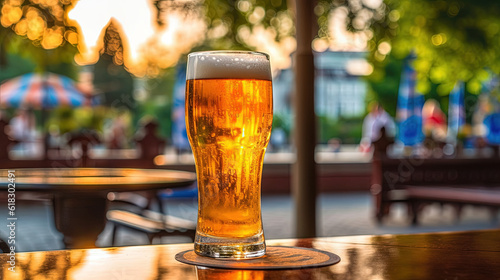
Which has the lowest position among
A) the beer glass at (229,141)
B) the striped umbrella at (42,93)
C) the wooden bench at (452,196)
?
the wooden bench at (452,196)

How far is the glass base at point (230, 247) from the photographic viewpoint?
3.04 feet

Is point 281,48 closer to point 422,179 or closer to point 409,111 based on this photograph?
point 422,179

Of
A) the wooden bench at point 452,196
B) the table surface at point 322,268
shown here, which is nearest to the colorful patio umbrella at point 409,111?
the wooden bench at point 452,196

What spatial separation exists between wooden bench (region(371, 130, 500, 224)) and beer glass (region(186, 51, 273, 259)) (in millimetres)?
7229

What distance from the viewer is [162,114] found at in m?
27.0

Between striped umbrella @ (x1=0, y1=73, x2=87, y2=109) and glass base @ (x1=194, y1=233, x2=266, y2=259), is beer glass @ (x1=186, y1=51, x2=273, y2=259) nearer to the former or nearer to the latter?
glass base @ (x1=194, y1=233, x2=266, y2=259)

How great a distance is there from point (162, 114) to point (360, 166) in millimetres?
14726

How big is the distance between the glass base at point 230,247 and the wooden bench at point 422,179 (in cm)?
726

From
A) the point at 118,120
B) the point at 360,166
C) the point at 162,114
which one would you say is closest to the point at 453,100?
the point at 360,166

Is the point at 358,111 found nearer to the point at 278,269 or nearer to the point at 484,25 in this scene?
the point at 484,25

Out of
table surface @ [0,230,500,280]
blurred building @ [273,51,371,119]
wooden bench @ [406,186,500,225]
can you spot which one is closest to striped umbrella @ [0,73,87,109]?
blurred building @ [273,51,371,119]

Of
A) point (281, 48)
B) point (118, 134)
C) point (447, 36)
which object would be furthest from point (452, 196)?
point (118, 134)

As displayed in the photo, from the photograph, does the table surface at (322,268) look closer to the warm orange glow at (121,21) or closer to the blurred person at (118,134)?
the warm orange glow at (121,21)

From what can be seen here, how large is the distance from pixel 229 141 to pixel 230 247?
146 millimetres
